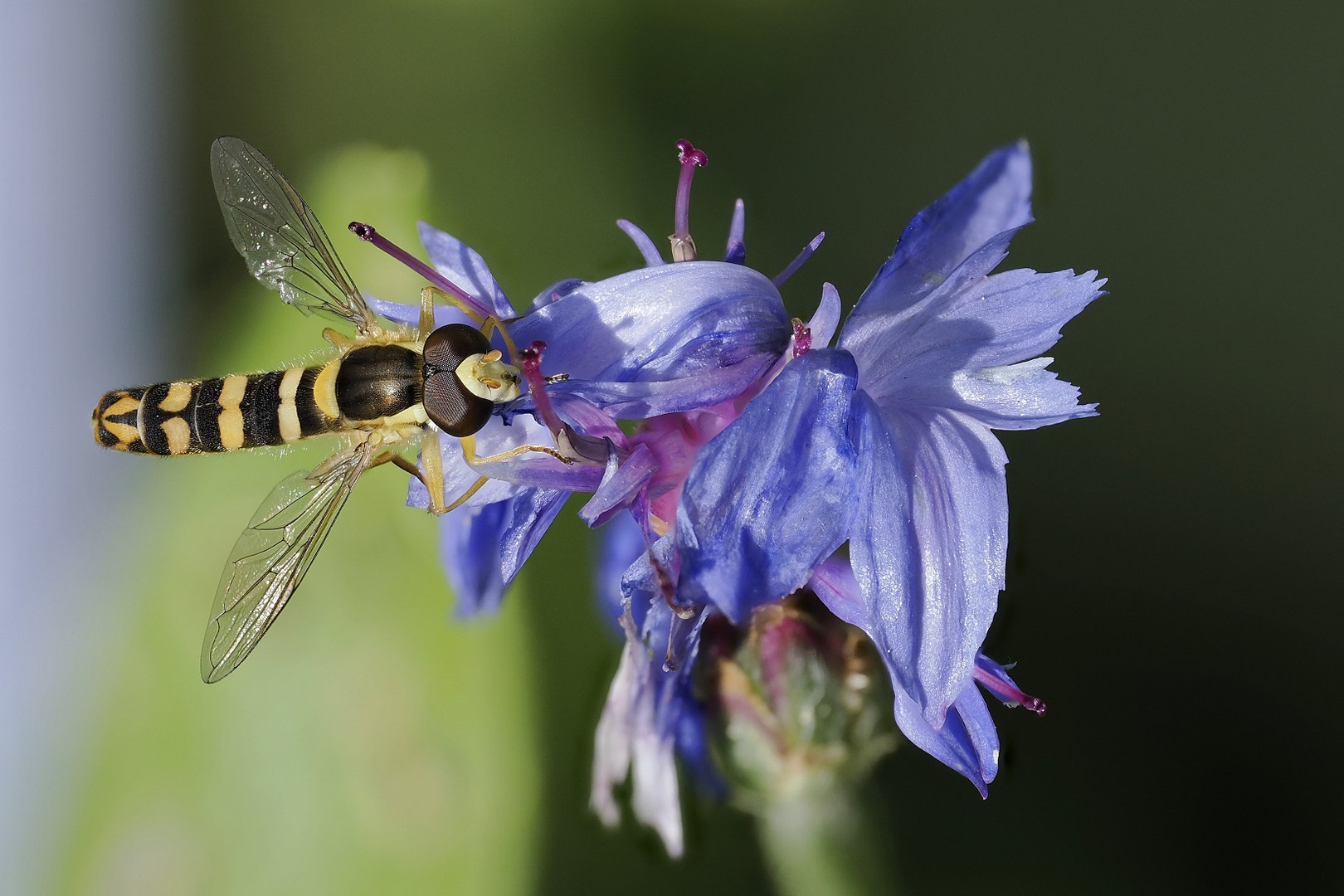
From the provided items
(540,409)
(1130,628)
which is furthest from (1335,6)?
(540,409)

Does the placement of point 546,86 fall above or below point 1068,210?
above

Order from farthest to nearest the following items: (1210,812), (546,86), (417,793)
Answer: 1. (546,86)
2. (1210,812)
3. (417,793)

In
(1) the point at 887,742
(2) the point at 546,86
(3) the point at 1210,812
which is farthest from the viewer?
(2) the point at 546,86

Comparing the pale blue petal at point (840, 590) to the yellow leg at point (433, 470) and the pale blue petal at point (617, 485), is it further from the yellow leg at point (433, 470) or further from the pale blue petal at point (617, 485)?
the yellow leg at point (433, 470)

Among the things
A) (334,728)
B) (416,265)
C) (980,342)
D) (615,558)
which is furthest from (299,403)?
(980,342)

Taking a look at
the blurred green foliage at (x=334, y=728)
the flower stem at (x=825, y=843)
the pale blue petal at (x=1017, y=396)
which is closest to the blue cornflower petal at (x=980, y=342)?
the pale blue petal at (x=1017, y=396)

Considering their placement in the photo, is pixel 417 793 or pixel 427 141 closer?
pixel 417 793

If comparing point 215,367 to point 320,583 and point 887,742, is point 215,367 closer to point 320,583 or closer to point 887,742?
point 320,583
